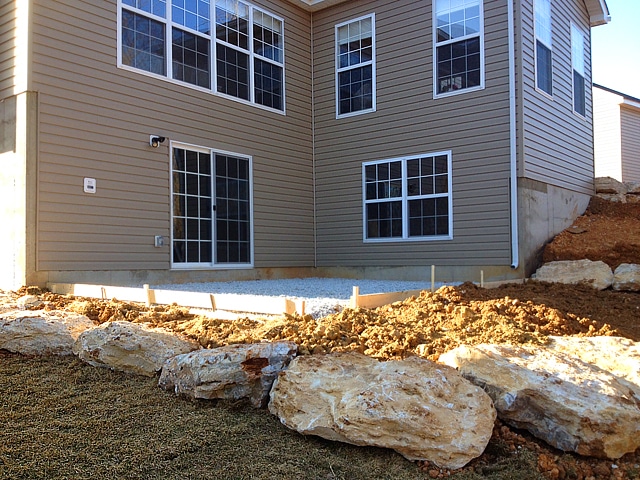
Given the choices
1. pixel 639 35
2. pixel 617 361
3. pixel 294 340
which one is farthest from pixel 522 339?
pixel 639 35

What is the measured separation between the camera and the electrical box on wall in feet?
22.5

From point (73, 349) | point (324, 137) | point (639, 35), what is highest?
point (639, 35)

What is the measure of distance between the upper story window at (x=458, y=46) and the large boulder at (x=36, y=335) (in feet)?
22.0

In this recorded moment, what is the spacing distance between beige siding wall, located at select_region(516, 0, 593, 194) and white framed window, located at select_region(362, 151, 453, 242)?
1.30m

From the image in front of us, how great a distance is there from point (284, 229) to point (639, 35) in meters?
24.4

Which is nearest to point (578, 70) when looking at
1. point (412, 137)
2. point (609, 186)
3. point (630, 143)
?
point (609, 186)

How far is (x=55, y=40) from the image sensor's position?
668 centimetres

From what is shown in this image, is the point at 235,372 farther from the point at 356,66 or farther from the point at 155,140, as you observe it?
the point at 356,66

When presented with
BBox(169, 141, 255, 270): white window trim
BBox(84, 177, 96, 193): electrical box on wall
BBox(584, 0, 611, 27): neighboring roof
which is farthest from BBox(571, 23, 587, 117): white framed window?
BBox(84, 177, 96, 193): electrical box on wall

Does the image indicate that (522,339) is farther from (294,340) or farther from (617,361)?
(294,340)

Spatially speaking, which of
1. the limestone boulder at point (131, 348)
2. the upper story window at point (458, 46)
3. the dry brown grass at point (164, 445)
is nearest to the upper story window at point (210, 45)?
the upper story window at point (458, 46)

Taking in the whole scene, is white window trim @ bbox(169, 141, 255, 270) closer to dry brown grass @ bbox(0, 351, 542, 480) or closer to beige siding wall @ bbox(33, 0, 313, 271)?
beige siding wall @ bbox(33, 0, 313, 271)

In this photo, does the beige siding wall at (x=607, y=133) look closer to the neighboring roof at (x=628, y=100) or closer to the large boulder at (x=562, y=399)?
the neighboring roof at (x=628, y=100)

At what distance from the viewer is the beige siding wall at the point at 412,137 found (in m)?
8.11
